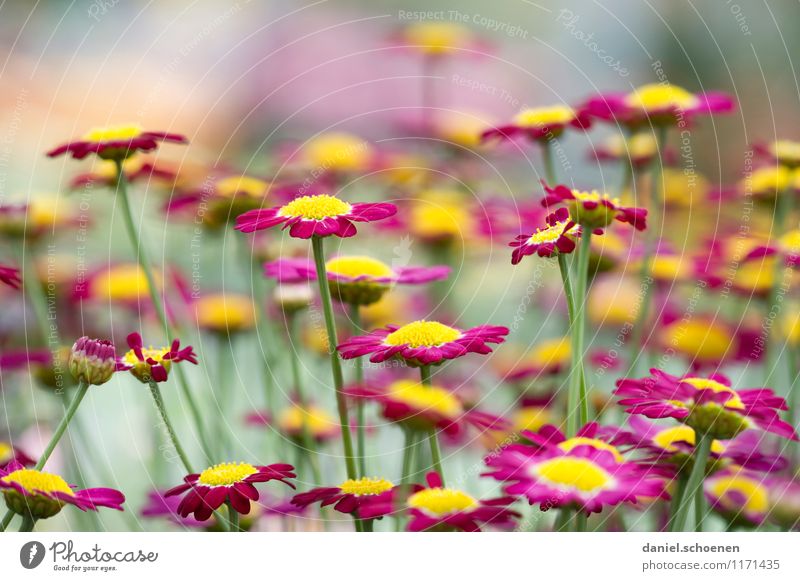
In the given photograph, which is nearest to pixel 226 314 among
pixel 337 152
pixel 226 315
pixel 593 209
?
pixel 226 315

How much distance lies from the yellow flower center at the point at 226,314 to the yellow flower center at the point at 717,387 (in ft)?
0.76

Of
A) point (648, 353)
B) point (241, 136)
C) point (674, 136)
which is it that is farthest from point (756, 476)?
point (241, 136)

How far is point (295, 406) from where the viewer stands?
481mm

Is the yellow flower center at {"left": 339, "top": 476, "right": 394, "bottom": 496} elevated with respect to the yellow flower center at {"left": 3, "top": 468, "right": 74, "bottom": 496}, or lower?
lower

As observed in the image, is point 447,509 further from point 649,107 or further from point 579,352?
point 649,107

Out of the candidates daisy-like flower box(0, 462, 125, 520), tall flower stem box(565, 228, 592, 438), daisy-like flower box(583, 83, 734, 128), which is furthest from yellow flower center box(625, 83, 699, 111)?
daisy-like flower box(0, 462, 125, 520)

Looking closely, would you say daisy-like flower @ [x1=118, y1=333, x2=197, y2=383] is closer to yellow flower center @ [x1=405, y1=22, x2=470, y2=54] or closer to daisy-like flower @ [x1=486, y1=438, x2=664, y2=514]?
daisy-like flower @ [x1=486, y1=438, x2=664, y2=514]

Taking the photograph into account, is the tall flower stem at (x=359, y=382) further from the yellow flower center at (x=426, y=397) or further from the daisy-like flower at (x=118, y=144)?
the daisy-like flower at (x=118, y=144)

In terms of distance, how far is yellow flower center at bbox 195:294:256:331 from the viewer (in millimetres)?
492

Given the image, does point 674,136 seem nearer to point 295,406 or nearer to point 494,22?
point 494,22

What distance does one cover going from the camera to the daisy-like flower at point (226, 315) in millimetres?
492

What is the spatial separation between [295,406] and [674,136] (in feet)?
0.92

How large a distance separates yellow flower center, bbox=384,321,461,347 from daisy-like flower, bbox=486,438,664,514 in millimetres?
56
